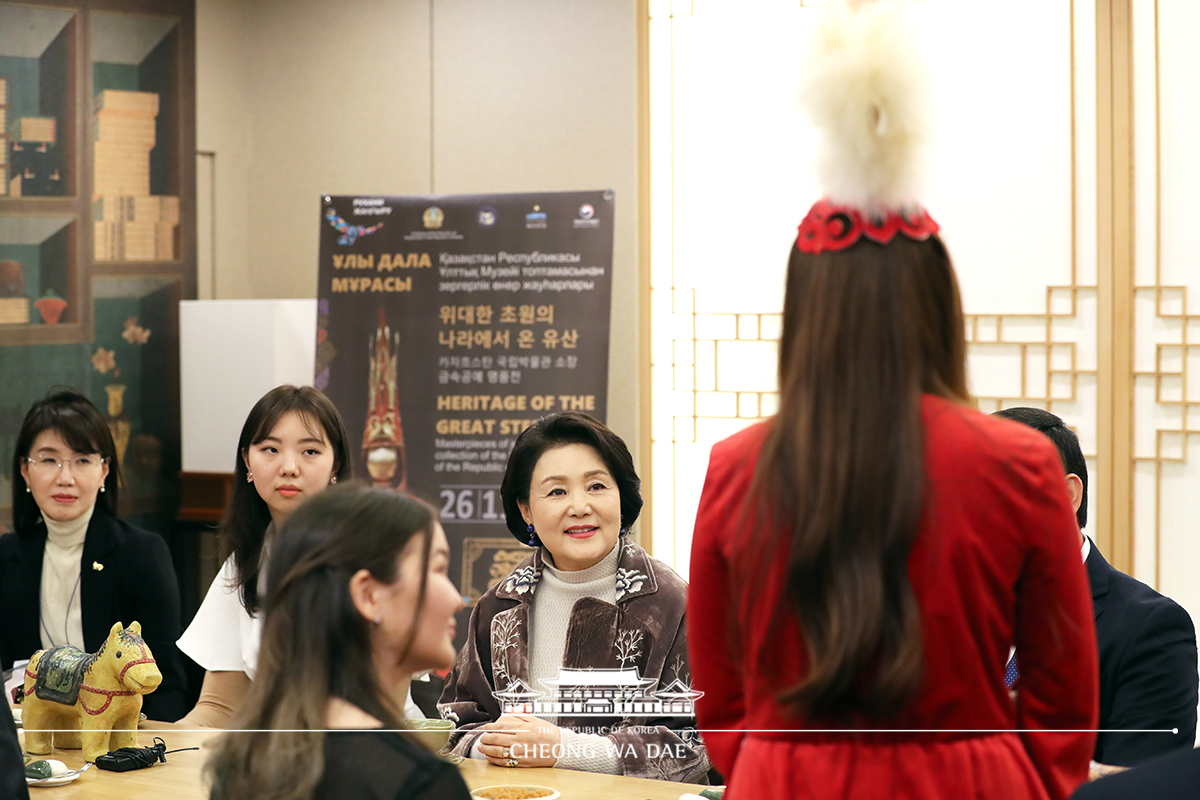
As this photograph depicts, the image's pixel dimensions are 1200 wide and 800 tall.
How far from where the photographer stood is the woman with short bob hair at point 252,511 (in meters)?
2.57

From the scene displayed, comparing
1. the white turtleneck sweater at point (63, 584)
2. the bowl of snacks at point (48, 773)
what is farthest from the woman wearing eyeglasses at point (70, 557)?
the bowl of snacks at point (48, 773)

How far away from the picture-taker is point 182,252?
500 cm

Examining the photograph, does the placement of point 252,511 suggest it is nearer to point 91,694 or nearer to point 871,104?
point 91,694

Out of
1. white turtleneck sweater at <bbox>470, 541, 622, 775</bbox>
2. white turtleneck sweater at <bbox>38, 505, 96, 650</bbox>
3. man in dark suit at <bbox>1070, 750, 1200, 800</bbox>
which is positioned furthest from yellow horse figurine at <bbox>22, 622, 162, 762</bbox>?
man in dark suit at <bbox>1070, 750, 1200, 800</bbox>

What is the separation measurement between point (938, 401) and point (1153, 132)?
3180mm

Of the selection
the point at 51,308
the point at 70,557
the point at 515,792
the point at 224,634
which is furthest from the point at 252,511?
the point at 51,308

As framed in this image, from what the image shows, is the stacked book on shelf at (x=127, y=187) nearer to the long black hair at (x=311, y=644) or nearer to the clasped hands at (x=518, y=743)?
the clasped hands at (x=518, y=743)

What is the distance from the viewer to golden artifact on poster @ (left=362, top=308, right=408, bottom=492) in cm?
420

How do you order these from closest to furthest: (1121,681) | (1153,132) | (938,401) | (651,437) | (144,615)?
(938,401), (1121,681), (144,615), (1153,132), (651,437)

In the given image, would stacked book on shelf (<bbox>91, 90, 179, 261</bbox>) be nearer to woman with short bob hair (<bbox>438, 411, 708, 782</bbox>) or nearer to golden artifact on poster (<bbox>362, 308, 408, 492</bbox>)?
golden artifact on poster (<bbox>362, 308, 408, 492</bbox>)

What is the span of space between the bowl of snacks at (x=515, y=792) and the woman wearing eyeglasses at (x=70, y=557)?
4.54ft

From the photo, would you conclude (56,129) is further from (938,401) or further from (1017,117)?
(938,401)

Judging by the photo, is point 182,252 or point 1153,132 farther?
point 182,252

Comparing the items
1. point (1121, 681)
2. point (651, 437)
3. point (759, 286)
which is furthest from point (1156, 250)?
point (1121, 681)
